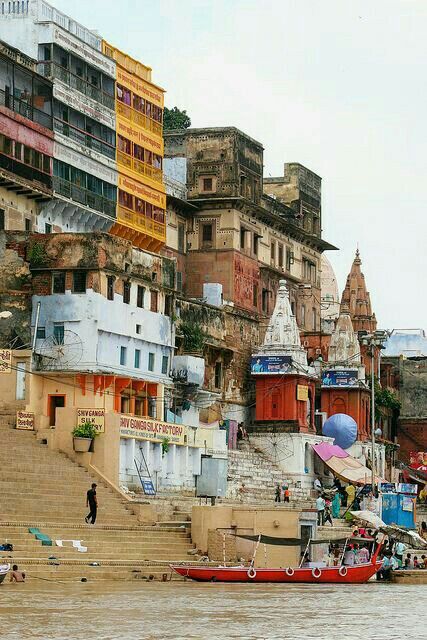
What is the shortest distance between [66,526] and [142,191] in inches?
910

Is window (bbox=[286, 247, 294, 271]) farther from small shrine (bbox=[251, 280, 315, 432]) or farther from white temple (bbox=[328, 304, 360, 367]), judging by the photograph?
small shrine (bbox=[251, 280, 315, 432])

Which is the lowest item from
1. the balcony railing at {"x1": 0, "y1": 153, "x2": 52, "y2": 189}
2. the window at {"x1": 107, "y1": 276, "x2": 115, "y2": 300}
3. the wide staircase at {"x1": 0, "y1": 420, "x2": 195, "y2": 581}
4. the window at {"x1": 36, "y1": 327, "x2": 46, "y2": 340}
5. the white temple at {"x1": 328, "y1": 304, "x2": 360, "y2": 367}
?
the wide staircase at {"x1": 0, "y1": 420, "x2": 195, "y2": 581}

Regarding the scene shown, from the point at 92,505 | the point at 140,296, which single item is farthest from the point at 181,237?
the point at 92,505

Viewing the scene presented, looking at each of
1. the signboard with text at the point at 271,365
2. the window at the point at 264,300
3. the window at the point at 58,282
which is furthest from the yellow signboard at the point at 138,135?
the window at the point at 264,300

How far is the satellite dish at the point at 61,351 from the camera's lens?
51.9 meters

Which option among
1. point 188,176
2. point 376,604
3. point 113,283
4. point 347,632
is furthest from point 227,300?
point 347,632

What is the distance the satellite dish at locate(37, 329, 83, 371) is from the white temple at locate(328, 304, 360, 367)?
2252cm

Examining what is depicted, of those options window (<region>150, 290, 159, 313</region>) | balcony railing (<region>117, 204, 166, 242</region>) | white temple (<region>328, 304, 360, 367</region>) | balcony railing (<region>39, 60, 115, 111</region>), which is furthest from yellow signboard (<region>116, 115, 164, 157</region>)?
white temple (<region>328, 304, 360, 367</region>)

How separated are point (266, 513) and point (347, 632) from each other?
55.3 ft

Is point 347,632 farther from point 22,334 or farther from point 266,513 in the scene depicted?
point 22,334

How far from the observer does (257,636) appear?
28.5 metres

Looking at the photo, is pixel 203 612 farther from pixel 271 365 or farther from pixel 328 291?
pixel 328 291

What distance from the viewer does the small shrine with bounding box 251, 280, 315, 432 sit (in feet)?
217

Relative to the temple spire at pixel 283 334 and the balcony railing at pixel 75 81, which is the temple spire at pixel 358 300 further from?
the balcony railing at pixel 75 81
